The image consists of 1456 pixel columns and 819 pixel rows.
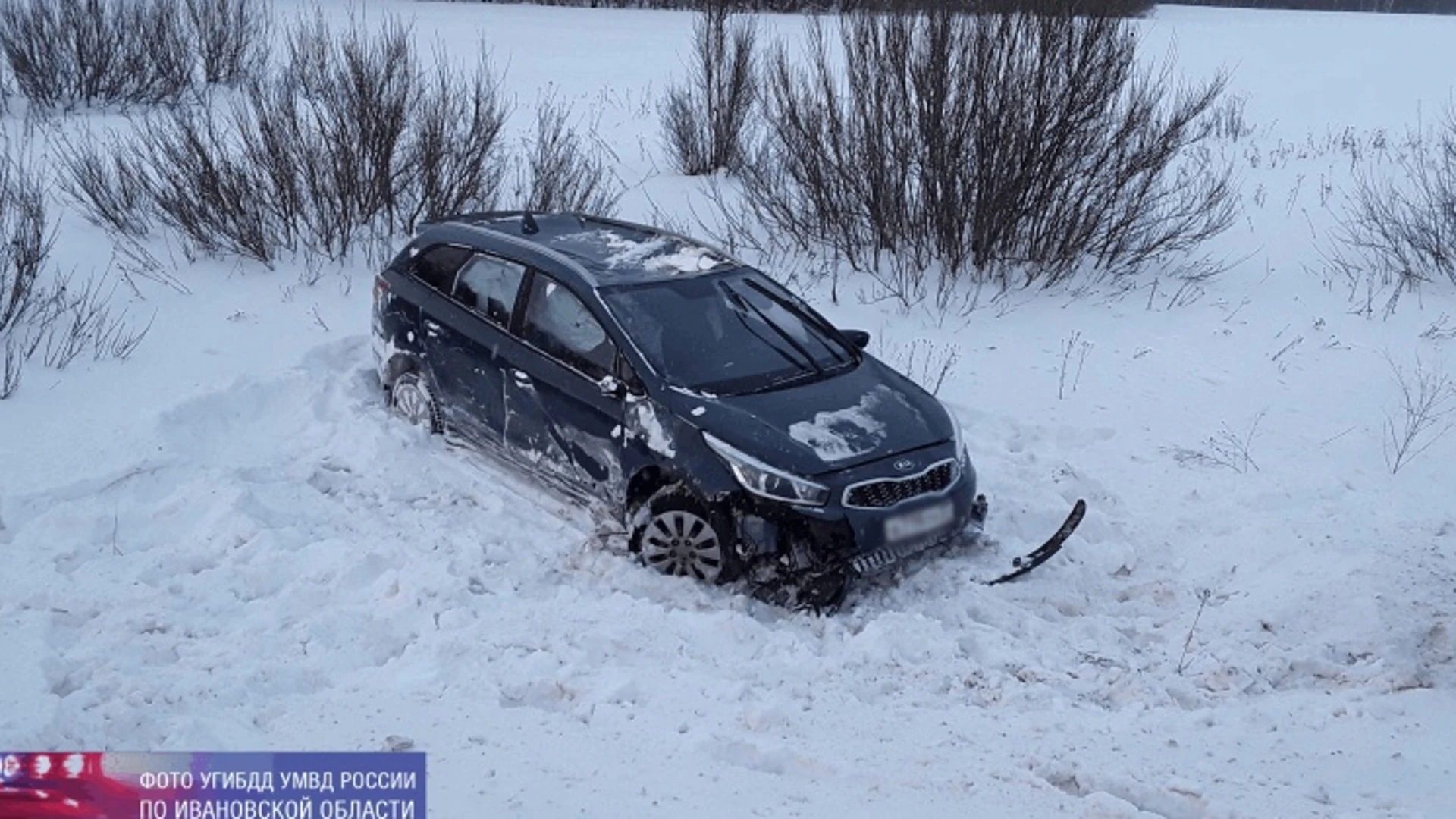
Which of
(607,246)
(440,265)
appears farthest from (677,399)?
(440,265)

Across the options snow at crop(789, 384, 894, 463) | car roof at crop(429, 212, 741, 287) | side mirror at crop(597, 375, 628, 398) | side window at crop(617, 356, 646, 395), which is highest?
car roof at crop(429, 212, 741, 287)

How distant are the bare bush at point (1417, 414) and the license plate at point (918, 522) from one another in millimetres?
3579

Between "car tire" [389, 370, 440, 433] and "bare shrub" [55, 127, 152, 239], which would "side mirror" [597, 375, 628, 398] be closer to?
"car tire" [389, 370, 440, 433]

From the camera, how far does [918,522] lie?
602cm

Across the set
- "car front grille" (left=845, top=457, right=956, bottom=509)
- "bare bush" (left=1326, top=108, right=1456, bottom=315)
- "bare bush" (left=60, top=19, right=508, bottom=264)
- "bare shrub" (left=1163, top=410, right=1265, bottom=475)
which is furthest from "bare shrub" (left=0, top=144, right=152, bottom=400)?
"bare bush" (left=1326, top=108, right=1456, bottom=315)

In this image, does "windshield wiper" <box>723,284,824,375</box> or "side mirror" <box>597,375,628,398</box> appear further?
"windshield wiper" <box>723,284,824,375</box>

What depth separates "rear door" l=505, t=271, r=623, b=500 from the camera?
251 inches

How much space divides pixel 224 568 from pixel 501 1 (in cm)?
3616

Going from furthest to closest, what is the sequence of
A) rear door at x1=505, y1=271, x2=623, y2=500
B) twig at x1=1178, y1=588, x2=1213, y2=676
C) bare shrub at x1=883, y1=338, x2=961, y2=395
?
bare shrub at x1=883, y1=338, x2=961, y2=395 → rear door at x1=505, y1=271, x2=623, y2=500 → twig at x1=1178, y1=588, x2=1213, y2=676

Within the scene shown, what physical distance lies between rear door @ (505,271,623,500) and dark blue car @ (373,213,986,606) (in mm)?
10

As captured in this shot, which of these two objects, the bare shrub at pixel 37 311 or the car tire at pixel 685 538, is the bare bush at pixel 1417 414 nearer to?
the car tire at pixel 685 538

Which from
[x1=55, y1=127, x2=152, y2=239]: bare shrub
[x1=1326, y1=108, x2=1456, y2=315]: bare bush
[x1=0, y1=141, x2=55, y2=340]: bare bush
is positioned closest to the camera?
[x1=0, y1=141, x2=55, y2=340]: bare bush

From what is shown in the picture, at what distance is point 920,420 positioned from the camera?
643 cm

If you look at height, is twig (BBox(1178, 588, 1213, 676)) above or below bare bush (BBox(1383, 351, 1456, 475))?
below
